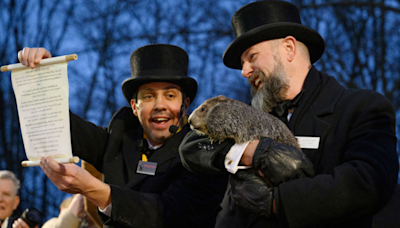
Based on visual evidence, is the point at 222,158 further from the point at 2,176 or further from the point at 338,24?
the point at 338,24

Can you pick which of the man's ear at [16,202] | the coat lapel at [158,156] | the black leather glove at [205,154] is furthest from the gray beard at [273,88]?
the man's ear at [16,202]

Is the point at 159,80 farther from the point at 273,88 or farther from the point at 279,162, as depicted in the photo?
the point at 279,162

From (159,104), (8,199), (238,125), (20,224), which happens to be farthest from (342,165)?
(8,199)

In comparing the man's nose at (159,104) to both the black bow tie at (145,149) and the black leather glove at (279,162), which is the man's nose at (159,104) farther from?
the black leather glove at (279,162)

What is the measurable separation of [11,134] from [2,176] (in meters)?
8.26

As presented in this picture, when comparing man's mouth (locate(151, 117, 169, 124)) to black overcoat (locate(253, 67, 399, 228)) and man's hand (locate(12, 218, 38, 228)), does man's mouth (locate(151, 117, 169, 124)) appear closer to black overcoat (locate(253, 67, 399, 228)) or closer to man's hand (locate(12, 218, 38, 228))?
black overcoat (locate(253, 67, 399, 228))

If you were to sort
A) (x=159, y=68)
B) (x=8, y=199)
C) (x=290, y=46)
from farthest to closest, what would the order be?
(x=8, y=199)
(x=159, y=68)
(x=290, y=46)

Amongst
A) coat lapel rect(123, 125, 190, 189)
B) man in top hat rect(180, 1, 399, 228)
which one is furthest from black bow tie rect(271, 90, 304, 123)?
coat lapel rect(123, 125, 190, 189)

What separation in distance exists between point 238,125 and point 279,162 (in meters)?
0.36

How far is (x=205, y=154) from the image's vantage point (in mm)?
2598

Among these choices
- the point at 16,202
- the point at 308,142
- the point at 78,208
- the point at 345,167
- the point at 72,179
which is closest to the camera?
the point at 345,167

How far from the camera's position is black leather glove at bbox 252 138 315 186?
2410mm

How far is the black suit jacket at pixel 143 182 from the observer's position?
3.19 metres

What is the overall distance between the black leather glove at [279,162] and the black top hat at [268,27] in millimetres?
928
